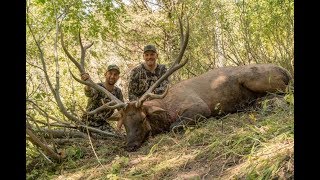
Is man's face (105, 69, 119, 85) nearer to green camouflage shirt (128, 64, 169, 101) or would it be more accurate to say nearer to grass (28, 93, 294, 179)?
green camouflage shirt (128, 64, 169, 101)

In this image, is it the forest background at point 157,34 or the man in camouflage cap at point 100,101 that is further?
the forest background at point 157,34

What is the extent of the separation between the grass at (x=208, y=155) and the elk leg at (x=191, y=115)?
274 mm

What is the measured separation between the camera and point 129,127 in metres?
6.02

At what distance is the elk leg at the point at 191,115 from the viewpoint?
6.37 m

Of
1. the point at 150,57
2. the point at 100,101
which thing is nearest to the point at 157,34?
the point at 150,57

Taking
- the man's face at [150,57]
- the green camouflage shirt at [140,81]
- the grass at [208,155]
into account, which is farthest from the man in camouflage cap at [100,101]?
the grass at [208,155]

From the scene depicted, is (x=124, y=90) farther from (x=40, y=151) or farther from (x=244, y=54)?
(x=40, y=151)

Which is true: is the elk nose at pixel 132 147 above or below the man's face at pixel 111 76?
below

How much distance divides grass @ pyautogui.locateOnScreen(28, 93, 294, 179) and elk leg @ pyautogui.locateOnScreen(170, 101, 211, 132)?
0.27 metres

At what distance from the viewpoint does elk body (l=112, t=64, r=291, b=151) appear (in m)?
6.27

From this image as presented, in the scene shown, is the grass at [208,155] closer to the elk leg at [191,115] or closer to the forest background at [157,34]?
the elk leg at [191,115]

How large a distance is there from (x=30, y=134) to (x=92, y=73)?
763 cm

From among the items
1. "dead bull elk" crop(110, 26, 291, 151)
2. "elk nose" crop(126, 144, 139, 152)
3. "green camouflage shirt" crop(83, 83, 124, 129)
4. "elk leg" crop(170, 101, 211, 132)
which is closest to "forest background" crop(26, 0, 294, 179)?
"green camouflage shirt" crop(83, 83, 124, 129)
